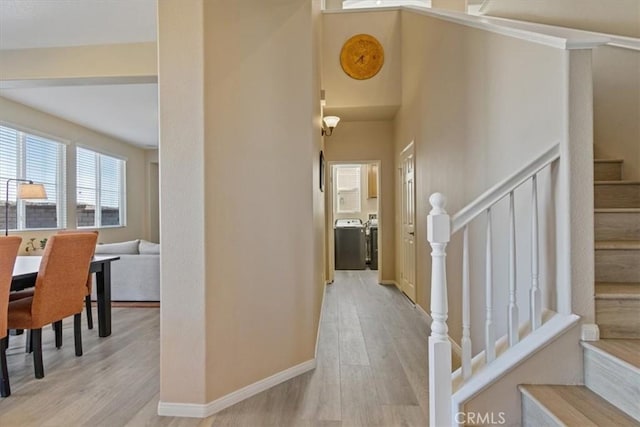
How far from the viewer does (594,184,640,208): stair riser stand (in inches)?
84.5

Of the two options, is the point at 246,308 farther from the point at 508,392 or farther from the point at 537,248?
the point at 537,248

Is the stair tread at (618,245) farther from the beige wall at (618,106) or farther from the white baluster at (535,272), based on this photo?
the beige wall at (618,106)

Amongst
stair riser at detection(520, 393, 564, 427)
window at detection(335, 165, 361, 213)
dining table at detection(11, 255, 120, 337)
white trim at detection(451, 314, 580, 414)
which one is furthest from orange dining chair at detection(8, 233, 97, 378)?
window at detection(335, 165, 361, 213)

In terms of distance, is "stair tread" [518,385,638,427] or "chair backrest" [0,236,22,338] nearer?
"stair tread" [518,385,638,427]

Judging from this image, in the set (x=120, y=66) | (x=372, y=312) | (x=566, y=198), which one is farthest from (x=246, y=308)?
(x=120, y=66)

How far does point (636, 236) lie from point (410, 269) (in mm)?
2664

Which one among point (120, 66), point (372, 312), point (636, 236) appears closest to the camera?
point (636, 236)

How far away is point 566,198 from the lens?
4.85 ft

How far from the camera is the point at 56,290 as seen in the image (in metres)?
2.54

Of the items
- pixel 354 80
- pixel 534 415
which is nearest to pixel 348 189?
pixel 354 80

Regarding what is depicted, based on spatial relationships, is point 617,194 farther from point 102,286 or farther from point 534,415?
point 102,286

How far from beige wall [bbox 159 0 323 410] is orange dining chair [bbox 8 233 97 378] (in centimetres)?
118

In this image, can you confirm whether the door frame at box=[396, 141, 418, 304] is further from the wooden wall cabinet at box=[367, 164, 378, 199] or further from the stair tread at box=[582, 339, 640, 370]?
the stair tread at box=[582, 339, 640, 370]

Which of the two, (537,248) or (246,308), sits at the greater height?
(537,248)
